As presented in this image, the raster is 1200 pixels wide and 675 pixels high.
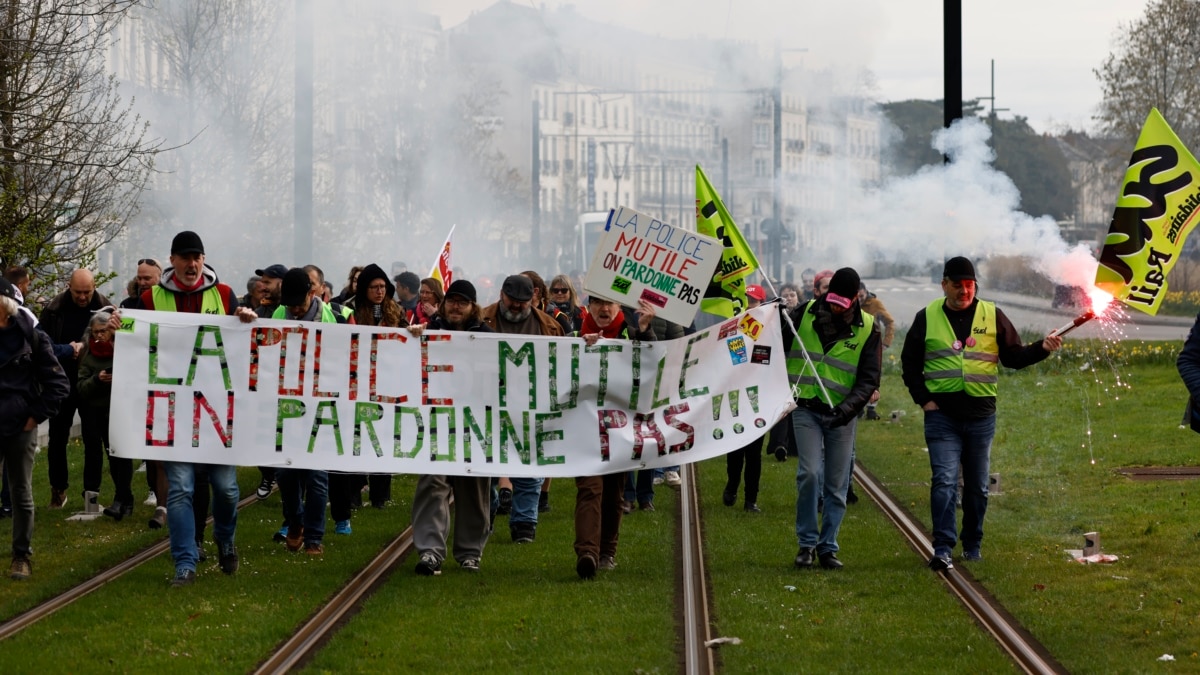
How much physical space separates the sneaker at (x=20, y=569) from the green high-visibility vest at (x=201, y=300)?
5.92 ft

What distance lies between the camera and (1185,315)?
138 feet

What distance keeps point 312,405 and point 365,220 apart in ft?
111

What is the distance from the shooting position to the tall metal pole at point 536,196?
163ft

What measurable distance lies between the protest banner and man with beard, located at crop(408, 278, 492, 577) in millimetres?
1059

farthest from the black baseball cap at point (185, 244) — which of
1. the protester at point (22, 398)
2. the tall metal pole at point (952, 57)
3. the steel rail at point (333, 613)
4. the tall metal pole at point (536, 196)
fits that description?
the tall metal pole at point (536, 196)

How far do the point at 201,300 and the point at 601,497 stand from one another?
2.92 m

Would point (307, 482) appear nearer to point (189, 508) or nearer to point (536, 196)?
point (189, 508)

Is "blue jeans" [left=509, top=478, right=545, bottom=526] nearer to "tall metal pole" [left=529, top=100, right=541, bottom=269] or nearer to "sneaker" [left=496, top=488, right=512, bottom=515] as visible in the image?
"sneaker" [left=496, top=488, right=512, bottom=515]

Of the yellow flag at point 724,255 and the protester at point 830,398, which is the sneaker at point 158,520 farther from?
the protester at point 830,398

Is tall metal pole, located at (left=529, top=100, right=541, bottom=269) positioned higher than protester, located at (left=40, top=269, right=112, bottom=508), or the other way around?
tall metal pole, located at (left=529, top=100, right=541, bottom=269)

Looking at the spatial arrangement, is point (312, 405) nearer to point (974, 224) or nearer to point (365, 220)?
point (974, 224)

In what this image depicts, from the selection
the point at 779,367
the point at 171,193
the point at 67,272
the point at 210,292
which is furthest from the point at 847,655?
the point at 171,193

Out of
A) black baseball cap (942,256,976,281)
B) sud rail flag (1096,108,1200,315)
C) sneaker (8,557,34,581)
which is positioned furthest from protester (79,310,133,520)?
sud rail flag (1096,108,1200,315)

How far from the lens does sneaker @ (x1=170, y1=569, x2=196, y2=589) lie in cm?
991
